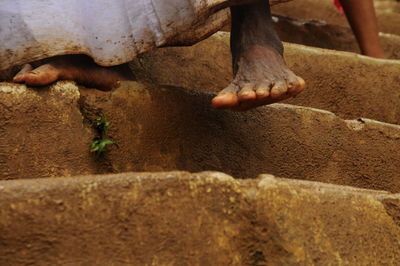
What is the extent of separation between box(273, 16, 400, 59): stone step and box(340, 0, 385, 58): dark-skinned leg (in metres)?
0.24

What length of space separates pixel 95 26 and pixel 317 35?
1279 mm

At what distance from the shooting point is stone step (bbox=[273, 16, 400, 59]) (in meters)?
2.54

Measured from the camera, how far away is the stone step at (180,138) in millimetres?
1338

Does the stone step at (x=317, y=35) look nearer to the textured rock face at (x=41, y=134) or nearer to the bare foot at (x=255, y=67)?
the bare foot at (x=255, y=67)

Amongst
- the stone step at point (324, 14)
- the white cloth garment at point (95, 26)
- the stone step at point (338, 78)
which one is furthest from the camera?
the stone step at point (324, 14)

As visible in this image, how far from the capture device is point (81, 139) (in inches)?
54.2

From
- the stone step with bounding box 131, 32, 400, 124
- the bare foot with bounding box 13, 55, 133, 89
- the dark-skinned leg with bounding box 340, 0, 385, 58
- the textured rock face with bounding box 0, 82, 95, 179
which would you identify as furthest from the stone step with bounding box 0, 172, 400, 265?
the dark-skinned leg with bounding box 340, 0, 385, 58

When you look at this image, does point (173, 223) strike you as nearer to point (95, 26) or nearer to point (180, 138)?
point (180, 138)

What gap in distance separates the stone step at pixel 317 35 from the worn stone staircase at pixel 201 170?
529 millimetres

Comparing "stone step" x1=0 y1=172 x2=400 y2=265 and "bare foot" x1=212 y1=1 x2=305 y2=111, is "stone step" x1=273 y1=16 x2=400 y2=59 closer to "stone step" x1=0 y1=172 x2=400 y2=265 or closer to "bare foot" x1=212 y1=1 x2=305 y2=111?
"bare foot" x1=212 y1=1 x2=305 y2=111

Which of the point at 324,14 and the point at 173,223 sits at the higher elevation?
the point at 173,223

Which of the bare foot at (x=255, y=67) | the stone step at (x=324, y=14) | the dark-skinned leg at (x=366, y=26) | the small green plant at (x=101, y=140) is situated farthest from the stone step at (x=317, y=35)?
the small green plant at (x=101, y=140)

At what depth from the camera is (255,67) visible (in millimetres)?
1508

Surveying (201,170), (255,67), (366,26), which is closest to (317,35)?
(366,26)
